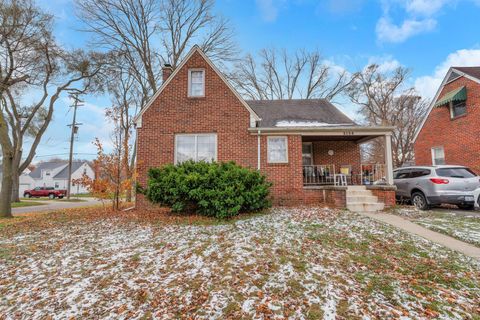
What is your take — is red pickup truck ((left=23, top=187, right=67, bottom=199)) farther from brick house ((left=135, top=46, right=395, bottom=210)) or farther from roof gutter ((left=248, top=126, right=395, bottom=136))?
roof gutter ((left=248, top=126, right=395, bottom=136))

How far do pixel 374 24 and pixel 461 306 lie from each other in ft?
53.2

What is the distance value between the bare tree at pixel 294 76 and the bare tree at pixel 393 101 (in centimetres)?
227

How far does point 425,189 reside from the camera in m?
8.75

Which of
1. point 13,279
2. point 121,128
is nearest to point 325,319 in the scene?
point 13,279

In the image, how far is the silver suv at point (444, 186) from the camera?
830 cm

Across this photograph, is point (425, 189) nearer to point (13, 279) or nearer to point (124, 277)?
point (124, 277)

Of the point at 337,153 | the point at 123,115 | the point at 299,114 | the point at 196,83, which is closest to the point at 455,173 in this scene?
the point at 337,153

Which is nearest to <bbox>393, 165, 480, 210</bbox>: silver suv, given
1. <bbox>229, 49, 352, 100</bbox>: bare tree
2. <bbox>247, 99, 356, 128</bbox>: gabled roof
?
<bbox>247, 99, 356, 128</bbox>: gabled roof

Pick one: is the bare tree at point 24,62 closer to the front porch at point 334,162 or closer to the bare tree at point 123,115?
the bare tree at point 123,115

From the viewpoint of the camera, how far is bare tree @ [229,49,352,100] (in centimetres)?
2353

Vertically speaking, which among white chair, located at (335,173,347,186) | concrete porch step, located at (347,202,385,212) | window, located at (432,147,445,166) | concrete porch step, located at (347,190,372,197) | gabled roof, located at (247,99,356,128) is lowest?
concrete porch step, located at (347,202,385,212)

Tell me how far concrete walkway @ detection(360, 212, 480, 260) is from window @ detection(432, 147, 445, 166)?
397 inches

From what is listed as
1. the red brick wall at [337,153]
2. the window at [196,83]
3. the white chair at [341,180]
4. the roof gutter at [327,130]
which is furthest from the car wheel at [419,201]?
the window at [196,83]

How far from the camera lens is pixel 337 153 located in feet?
38.3
